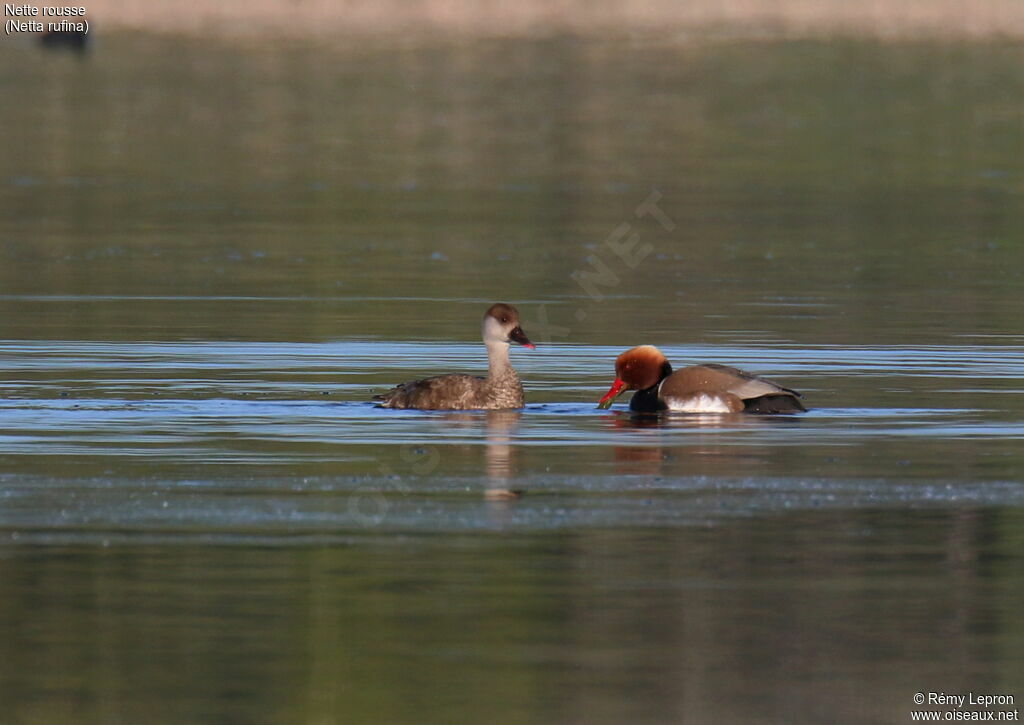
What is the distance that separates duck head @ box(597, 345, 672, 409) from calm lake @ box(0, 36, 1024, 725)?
22 cm

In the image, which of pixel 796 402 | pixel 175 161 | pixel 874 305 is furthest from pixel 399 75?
pixel 796 402

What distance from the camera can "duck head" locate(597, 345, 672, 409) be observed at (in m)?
17.4

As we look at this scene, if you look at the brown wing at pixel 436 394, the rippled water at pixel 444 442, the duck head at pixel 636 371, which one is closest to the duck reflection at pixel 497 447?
the rippled water at pixel 444 442

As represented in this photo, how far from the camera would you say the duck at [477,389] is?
17234mm

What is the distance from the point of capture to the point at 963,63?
76375mm

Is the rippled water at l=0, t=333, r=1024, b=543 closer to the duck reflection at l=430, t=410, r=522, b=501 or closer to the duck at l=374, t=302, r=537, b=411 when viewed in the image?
the duck reflection at l=430, t=410, r=522, b=501

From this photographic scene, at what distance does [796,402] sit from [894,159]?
2830 centimetres

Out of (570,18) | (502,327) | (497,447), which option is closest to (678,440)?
(497,447)

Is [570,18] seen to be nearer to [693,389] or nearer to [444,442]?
[693,389]

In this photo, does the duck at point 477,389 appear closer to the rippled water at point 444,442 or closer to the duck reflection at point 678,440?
the rippled water at point 444,442

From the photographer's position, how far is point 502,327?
689 inches

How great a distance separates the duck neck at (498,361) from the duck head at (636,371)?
66 cm

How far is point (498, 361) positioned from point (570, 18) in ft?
290

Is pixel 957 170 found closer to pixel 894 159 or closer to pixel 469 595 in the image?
pixel 894 159
